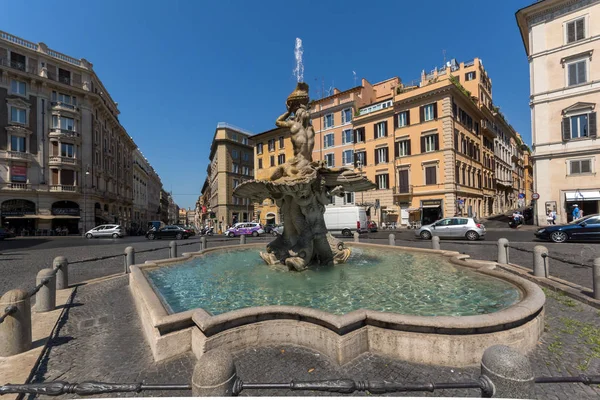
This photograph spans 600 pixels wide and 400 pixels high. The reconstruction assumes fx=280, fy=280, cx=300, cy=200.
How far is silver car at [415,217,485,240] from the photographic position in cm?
1809

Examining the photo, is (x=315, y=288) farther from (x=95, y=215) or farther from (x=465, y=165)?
(x=95, y=215)

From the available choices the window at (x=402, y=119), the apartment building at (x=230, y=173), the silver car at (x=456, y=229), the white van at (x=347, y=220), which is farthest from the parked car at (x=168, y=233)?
the window at (x=402, y=119)

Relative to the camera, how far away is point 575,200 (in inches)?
951

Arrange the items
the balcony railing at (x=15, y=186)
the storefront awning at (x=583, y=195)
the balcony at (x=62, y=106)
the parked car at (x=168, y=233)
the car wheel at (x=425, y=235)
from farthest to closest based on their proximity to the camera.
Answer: the balcony at (x=62, y=106)
the balcony railing at (x=15, y=186)
the parked car at (x=168, y=233)
the storefront awning at (x=583, y=195)
the car wheel at (x=425, y=235)

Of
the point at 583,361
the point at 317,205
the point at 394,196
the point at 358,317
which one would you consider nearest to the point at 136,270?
the point at 317,205

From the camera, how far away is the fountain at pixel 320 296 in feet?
10.5

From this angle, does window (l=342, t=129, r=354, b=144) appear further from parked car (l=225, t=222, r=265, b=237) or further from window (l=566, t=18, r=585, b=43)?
window (l=566, t=18, r=585, b=43)

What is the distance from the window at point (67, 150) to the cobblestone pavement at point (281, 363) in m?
42.8

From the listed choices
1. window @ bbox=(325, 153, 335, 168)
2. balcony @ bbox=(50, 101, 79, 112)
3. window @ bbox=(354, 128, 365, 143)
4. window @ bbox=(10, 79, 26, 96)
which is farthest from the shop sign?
window @ bbox=(354, 128, 365, 143)

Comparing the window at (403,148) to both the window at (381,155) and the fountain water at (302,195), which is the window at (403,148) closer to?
the window at (381,155)

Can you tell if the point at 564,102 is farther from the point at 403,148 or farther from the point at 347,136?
the point at 347,136

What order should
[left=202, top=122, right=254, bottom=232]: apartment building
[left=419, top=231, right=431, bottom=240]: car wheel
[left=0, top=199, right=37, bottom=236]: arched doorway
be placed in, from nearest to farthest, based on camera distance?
[left=419, top=231, right=431, bottom=240]: car wheel < [left=0, top=199, right=37, bottom=236]: arched doorway < [left=202, top=122, right=254, bottom=232]: apartment building

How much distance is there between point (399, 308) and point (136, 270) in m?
5.67

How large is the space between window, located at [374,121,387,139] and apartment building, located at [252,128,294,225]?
1396 centimetres
